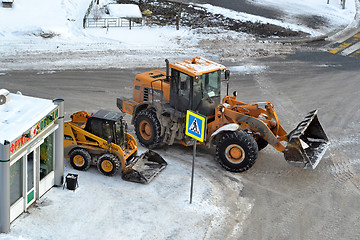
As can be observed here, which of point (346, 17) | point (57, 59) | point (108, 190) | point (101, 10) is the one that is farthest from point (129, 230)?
point (346, 17)

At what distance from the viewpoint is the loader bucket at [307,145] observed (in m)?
17.4

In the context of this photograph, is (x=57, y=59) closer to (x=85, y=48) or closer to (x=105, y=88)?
(x=85, y=48)

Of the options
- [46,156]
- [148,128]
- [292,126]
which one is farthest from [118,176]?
[292,126]

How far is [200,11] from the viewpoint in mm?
36062

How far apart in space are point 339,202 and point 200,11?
2134 cm

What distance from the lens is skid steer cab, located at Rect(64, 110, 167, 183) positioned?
56.8 ft

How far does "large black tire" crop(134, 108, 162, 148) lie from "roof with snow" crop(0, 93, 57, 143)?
156 inches

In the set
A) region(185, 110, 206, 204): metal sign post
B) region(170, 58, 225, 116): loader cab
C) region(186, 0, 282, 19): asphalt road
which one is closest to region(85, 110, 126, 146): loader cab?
region(170, 58, 225, 116): loader cab

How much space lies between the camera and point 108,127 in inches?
692

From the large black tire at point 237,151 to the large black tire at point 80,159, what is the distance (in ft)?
12.8

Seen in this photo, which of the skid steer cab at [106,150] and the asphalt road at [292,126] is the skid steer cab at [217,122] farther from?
the skid steer cab at [106,150]

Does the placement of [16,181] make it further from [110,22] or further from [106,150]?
[110,22]

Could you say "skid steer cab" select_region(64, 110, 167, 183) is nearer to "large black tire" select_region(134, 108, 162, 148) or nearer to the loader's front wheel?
"large black tire" select_region(134, 108, 162, 148)

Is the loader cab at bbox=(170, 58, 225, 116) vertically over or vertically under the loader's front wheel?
over
